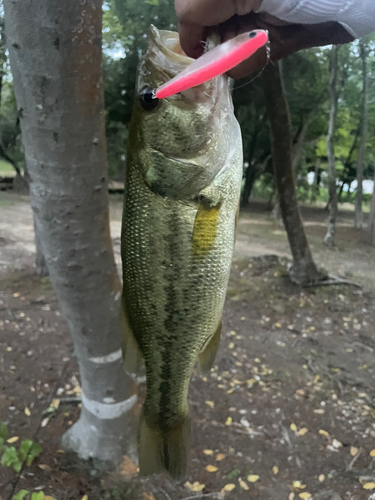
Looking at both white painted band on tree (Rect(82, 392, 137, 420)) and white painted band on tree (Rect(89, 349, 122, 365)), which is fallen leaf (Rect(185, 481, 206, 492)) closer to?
white painted band on tree (Rect(82, 392, 137, 420))

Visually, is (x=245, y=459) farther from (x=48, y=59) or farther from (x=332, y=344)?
(x=48, y=59)

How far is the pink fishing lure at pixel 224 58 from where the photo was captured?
1.84 feet

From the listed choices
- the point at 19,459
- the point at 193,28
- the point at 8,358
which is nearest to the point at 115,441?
the point at 19,459

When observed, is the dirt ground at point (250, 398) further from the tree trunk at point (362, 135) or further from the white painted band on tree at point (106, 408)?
the tree trunk at point (362, 135)

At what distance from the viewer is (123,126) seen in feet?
24.3

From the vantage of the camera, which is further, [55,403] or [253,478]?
[55,403]

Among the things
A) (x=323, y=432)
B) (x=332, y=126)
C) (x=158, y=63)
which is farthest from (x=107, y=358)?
(x=332, y=126)

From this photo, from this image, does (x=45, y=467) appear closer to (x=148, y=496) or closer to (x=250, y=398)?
(x=148, y=496)

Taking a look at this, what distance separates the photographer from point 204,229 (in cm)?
99

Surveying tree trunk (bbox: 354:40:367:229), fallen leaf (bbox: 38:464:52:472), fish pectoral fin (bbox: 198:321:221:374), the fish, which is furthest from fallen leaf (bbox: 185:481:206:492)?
tree trunk (bbox: 354:40:367:229)

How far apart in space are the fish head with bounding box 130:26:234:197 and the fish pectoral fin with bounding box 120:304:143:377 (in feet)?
1.42

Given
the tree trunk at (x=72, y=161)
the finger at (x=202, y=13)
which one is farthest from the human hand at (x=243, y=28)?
the tree trunk at (x=72, y=161)

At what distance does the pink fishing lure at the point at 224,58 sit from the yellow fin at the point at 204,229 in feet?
1.36

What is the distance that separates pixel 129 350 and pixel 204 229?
45cm
